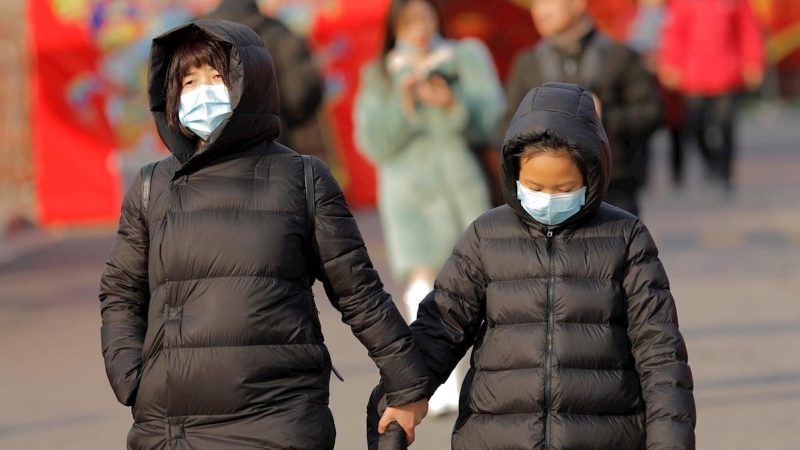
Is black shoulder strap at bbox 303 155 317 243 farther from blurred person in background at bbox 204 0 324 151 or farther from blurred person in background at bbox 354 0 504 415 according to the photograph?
blurred person in background at bbox 204 0 324 151

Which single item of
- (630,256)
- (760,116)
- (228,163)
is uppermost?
(228,163)

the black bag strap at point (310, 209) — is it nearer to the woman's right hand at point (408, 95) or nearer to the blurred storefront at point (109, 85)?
the woman's right hand at point (408, 95)

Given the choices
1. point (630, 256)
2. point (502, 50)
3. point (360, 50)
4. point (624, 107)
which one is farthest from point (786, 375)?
point (502, 50)

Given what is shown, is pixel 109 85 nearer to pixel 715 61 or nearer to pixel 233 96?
pixel 715 61

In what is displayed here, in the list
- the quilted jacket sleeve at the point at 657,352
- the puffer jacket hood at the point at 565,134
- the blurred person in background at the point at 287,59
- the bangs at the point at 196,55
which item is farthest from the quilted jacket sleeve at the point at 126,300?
the blurred person in background at the point at 287,59

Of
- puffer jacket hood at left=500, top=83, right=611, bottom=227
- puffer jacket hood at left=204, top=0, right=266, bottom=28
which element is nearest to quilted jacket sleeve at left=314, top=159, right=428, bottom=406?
puffer jacket hood at left=500, top=83, right=611, bottom=227

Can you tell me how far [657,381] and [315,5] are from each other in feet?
35.0

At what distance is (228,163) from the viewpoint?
13.4 ft

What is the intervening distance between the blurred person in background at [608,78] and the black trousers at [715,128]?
29.9 feet

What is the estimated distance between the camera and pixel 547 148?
415cm

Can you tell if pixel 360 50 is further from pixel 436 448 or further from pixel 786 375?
pixel 436 448

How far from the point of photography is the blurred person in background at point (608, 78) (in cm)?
675

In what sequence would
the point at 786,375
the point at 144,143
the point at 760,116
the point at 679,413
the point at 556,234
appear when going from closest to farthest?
the point at 679,413 → the point at 556,234 → the point at 786,375 → the point at 144,143 → the point at 760,116

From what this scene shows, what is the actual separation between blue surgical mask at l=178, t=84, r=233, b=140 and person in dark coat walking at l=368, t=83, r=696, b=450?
697 millimetres
